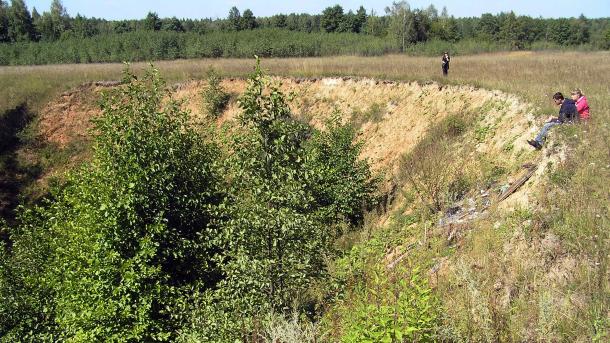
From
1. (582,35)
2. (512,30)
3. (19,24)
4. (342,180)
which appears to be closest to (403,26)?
(512,30)

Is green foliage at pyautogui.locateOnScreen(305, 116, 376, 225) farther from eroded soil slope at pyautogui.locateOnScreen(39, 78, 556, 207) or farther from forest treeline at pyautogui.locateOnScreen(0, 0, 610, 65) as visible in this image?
forest treeline at pyautogui.locateOnScreen(0, 0, 610, 65)

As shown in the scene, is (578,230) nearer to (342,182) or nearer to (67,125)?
(342,182)

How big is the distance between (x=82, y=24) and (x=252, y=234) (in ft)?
386

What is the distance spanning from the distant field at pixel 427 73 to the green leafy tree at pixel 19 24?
164 feet

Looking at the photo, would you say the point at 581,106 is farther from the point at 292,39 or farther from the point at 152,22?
the point at 152,22

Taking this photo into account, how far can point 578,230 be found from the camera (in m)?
7.45

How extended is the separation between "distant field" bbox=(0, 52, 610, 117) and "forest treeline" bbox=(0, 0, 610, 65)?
12.5 meters

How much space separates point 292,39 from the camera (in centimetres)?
6197

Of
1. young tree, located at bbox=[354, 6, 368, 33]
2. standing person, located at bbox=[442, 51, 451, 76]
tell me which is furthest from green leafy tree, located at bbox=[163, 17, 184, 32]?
standing person, located at bbox=[442, 51, 451, 76]

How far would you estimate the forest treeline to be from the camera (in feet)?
181

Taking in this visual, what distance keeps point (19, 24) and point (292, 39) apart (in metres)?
56.0

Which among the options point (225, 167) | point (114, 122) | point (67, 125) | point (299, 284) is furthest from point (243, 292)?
point (67, 125)

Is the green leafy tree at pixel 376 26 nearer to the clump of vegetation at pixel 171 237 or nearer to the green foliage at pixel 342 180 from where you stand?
the green foliage at pixel 342 180

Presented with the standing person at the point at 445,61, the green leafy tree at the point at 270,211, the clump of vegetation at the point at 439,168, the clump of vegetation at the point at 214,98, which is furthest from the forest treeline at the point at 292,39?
the green leafy tree at the point at 270,211
